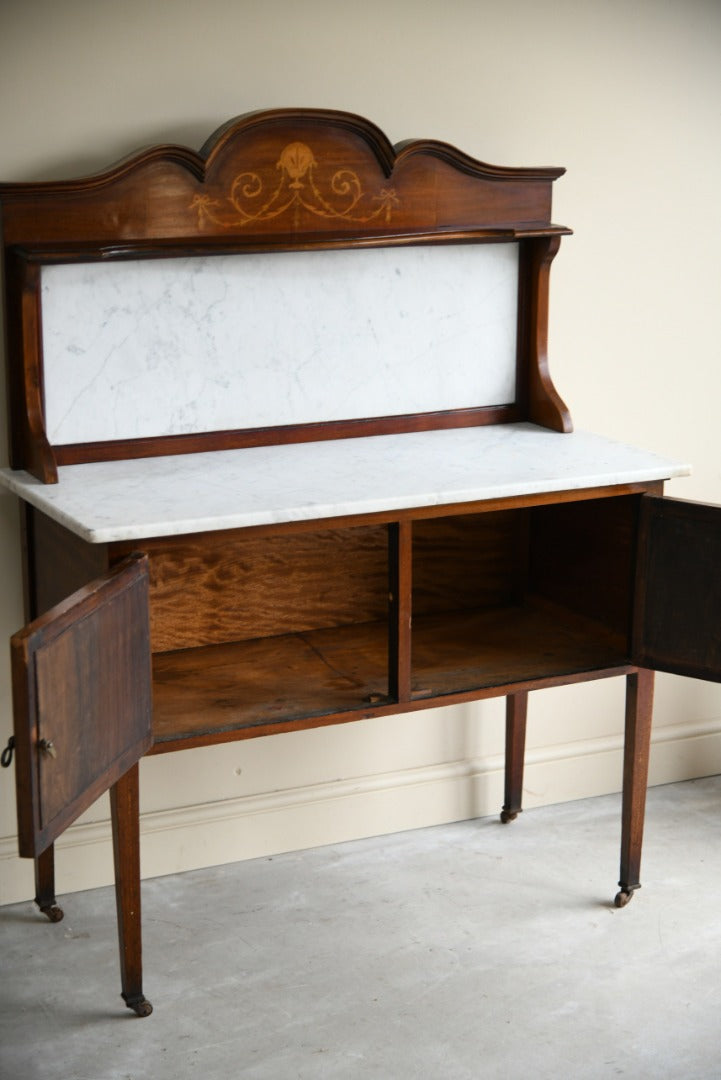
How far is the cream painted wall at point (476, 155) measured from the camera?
2836 millimetres

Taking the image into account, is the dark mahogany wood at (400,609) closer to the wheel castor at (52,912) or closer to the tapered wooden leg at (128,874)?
the tapered wooden leg at (128,874)

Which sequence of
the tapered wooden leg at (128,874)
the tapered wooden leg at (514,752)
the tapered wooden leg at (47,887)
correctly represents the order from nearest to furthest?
the tapered wooden leg at (128,874) < the tapered wooden leg at (47,887) < the tapered wooden leg at (514,752)

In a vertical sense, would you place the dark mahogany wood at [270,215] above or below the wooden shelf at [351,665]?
above

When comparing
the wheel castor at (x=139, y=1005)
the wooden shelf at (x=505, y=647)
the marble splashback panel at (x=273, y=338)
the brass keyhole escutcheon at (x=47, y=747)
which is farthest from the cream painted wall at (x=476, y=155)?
the brass keyhole escutcheon at (x=47, y=747)

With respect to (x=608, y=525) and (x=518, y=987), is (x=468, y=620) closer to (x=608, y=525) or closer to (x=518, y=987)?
(x=608, y=525)

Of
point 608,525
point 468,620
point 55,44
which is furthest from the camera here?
point 468,620

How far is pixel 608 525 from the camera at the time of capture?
2984mm

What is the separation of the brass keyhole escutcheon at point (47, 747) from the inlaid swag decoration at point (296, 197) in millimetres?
1229

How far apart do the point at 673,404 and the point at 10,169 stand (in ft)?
5.63

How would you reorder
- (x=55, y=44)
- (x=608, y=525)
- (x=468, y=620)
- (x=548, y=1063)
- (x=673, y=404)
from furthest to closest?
(x=673, y=404)
(x=468, y=620)
(x=608, y=525)
(x=55, y=44)
(x=548, y=1063)

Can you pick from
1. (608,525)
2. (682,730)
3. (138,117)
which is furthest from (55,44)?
(682,730)

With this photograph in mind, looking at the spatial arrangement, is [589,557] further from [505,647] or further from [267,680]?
[267,680]

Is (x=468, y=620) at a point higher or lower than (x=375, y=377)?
lower

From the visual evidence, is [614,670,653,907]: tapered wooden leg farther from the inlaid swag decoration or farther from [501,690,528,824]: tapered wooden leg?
the inlaid swag decoration
